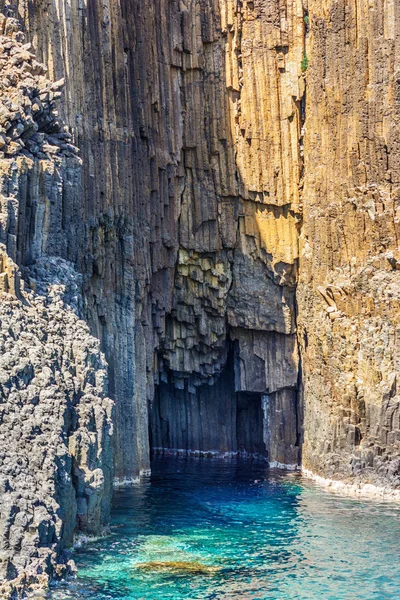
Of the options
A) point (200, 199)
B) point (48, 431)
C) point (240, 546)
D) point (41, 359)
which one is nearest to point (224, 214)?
point (200, 199)

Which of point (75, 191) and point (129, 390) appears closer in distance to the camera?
point (75, 191)

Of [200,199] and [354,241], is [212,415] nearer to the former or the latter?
[200,199]

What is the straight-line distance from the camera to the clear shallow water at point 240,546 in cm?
2669

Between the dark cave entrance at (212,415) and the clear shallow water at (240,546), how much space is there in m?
5.79

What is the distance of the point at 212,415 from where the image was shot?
46.3 m

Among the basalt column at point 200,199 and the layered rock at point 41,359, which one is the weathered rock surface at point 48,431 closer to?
the layered rock at point 41,359

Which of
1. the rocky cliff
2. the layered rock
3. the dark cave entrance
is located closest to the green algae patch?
the layered rock

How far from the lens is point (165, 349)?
44.7 metres

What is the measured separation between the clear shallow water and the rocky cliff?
2223mm

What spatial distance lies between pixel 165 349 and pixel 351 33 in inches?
501

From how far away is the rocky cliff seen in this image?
36.0m

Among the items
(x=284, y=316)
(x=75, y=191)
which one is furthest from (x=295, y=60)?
(x=75, y=191)

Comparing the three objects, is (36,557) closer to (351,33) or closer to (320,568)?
(320,568)

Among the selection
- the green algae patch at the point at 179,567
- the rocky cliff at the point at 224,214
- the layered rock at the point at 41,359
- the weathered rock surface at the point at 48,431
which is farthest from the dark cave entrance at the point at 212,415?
the green algae patch at the point at 179,567
